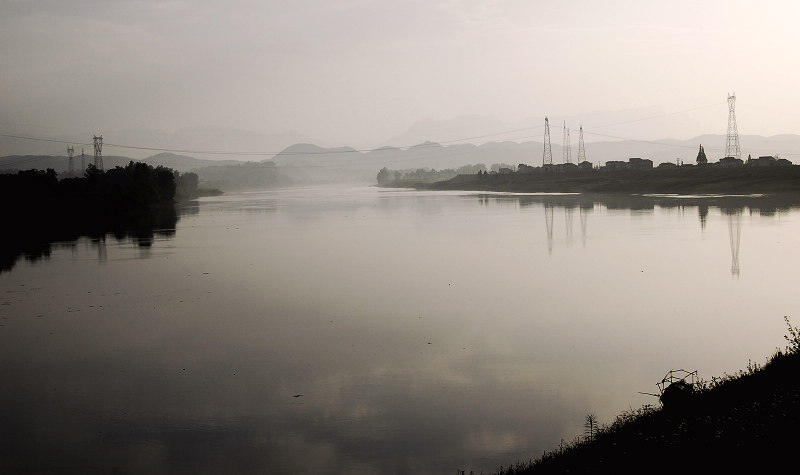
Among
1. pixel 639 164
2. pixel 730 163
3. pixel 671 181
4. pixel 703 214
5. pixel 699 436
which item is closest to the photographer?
pixel 699 436

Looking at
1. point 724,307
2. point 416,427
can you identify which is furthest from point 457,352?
point 724,307

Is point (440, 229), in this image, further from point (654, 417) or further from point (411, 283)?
point (654, 417)

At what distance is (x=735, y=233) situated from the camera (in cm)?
4331

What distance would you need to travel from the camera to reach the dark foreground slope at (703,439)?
28.6ft

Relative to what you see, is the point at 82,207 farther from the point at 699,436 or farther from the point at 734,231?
the point at 699,436

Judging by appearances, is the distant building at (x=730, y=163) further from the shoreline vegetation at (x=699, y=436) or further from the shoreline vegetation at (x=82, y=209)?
the shoreline vegetation at (x=699, y=436)

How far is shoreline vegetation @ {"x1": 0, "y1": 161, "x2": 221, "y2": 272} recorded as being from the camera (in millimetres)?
51188

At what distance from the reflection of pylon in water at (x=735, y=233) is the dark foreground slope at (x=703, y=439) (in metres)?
18.1

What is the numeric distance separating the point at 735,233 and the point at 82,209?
7569 cm

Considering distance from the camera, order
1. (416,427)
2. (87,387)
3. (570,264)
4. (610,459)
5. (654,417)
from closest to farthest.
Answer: (610,459)
(654,417)
(416,427)
(87,387)
(570,264)

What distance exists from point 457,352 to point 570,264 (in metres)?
16.8

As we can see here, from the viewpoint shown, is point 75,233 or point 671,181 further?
point 671,181

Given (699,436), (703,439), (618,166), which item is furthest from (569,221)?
(618,166)

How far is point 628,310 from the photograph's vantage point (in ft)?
69.9
